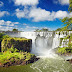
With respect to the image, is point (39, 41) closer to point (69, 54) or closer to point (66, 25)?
point (69, 54)

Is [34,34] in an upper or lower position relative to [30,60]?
upper

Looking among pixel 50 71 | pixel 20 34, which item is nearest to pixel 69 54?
pixel 50 71

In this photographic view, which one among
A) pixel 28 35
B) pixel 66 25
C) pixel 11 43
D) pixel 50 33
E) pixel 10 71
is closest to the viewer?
pixel 66 25

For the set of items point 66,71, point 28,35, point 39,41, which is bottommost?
point 66,71

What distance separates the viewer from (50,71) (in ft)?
29.2

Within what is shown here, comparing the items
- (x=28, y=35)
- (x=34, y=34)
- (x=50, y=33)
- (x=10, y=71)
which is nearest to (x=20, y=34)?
(x=28, y=35)

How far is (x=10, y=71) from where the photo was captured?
882 cm

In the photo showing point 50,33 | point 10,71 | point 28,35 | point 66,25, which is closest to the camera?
point 66,25

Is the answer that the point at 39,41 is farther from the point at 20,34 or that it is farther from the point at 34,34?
the point at 20,34

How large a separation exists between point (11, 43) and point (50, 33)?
1004cm

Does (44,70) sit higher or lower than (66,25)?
lower

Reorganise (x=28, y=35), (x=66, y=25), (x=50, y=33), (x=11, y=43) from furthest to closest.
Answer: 1. (x=28, y=35)
2. (x=50, y=33)
3. (x=11, y=43)
4. (x=66, y=25)

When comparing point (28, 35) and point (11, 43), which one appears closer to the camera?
point (11, 43)

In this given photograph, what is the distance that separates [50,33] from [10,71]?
13723 millimetres
